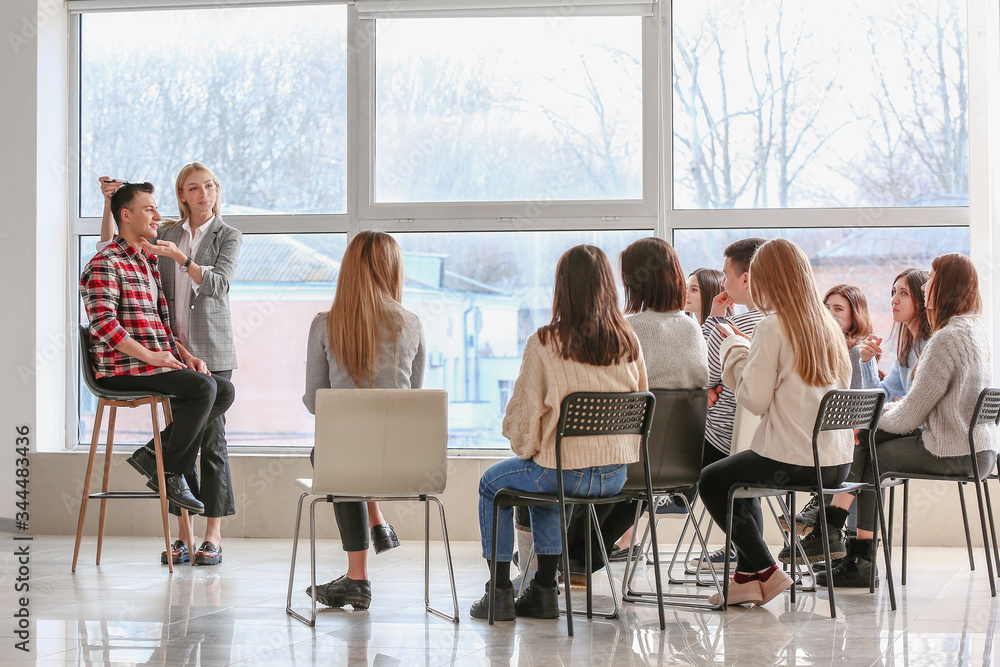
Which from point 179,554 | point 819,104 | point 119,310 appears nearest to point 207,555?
point 179,554

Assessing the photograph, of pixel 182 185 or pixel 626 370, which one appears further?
pixel 182 185

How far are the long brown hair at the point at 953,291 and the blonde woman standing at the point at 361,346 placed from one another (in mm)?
1993

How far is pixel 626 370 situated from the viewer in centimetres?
302

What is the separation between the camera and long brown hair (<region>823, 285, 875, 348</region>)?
4348mm

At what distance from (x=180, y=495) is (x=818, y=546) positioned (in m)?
2.58

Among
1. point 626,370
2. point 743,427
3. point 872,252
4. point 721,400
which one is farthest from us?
point 872,252

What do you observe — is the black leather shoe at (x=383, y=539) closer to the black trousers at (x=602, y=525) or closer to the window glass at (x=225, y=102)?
the black trousers at (x=602, y=525)

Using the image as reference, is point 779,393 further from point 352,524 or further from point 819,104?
point 819,104

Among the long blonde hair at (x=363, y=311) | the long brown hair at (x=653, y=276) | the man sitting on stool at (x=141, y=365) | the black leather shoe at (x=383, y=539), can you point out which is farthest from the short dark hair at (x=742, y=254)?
the man sitting on stool at (x=141, y=365)

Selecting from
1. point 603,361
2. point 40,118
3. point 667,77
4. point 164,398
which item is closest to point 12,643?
point 164,398

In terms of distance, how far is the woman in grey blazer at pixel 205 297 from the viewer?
4.38 metres

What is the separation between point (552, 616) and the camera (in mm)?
3131

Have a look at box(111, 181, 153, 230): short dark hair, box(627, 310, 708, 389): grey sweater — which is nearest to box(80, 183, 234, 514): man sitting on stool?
box(111, 181, 153, 230): short dark hair

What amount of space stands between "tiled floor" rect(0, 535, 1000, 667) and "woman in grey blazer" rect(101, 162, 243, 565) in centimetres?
44
